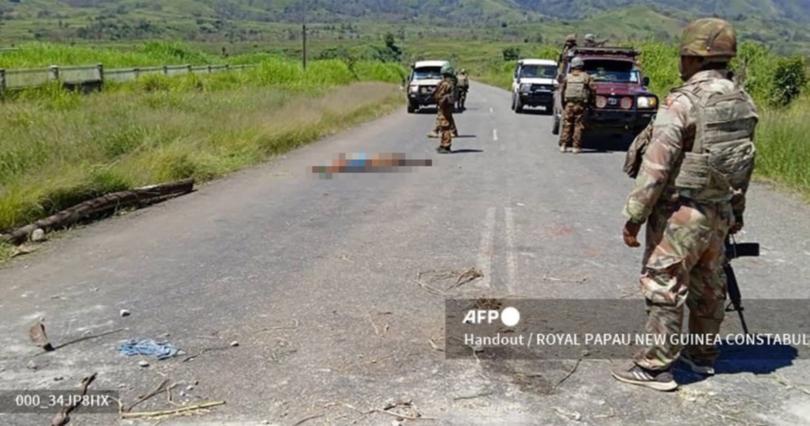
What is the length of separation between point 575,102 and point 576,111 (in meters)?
0.24

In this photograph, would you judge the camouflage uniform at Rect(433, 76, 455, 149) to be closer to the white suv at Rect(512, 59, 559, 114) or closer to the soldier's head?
the soldier's head

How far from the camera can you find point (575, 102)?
1396cm

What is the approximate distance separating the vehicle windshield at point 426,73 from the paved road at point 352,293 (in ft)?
53.8

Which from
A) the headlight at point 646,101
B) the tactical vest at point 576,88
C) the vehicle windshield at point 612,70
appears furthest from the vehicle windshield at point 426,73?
the tactical vest at point 576,88

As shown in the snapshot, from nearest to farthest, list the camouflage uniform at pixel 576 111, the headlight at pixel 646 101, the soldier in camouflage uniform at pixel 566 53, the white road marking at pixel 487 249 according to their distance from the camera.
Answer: the white road marking at pixel 487 249, the camouflage uniform at pixel 576 111, the headlight at pixel 646 101, the soldier in camouflage uniform at pixel 566 53

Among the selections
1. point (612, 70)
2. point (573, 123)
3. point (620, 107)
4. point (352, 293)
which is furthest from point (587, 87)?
point (352, 293)

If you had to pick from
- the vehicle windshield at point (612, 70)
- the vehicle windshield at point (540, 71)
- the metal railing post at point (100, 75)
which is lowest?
the metal railing post at point (100, 75)

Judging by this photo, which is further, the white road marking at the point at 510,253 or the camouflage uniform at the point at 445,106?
the camouflage uniform at the point at 445,106

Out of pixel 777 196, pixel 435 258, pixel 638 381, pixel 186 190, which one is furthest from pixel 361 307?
pixel 777 196

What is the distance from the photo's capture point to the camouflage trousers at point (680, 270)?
3.59m

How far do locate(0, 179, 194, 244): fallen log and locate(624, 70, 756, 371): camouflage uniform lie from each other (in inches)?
230

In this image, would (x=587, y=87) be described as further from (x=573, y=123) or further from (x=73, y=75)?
(x=73, y=75)

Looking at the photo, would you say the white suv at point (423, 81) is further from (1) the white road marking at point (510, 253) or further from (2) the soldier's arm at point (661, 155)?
(2) the soldier's arm at point (661, 155)

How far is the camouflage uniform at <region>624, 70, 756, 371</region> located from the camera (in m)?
3.50
